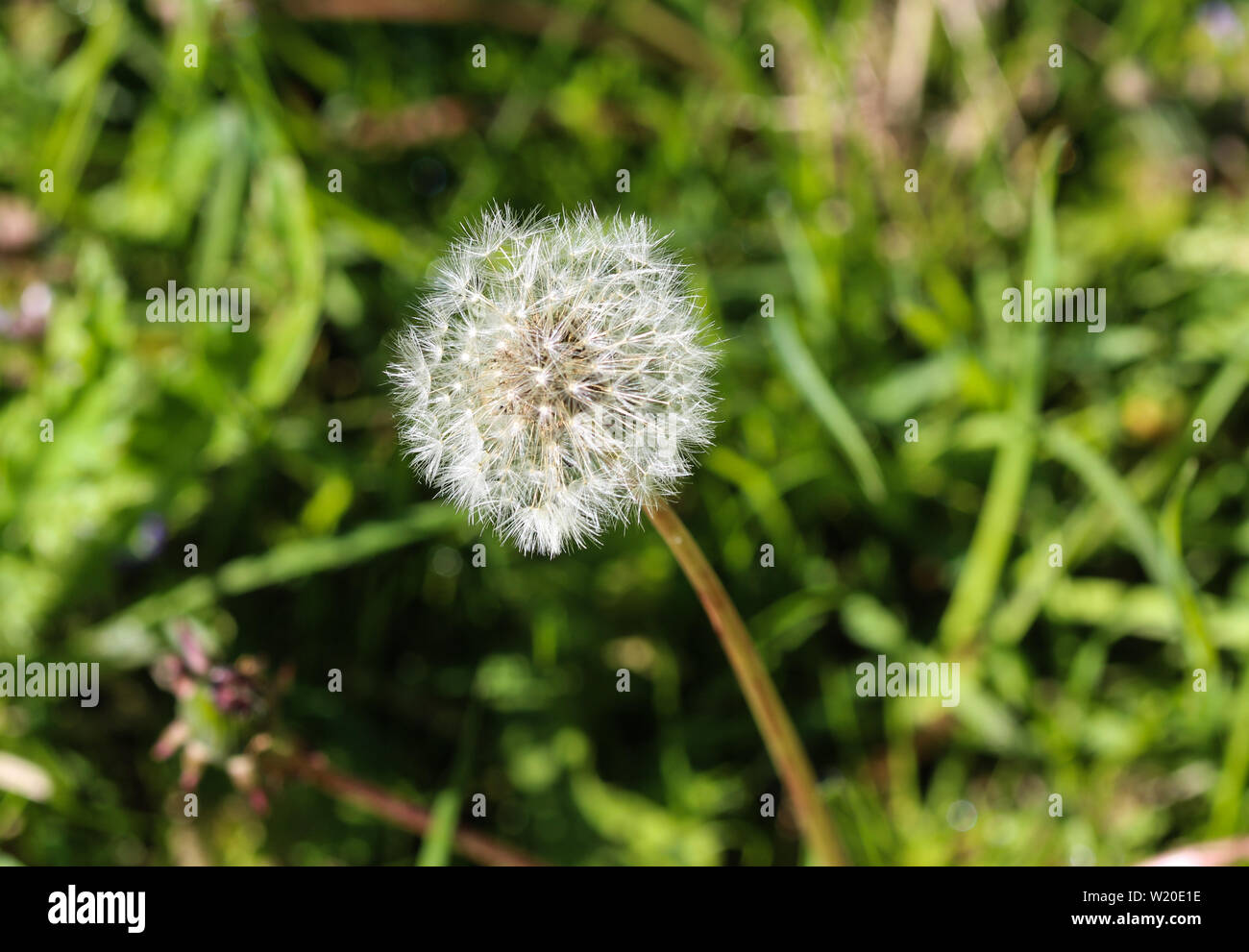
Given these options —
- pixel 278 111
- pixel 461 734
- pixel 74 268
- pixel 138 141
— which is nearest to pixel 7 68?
pixel 138 141

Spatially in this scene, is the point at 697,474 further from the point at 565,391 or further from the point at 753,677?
the point at 565,391

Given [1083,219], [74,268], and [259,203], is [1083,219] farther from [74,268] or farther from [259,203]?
[74,268]

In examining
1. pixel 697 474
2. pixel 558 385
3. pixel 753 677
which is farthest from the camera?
pixel 697 474

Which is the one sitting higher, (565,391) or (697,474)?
(697,474)

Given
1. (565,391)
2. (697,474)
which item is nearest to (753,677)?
(565,391)

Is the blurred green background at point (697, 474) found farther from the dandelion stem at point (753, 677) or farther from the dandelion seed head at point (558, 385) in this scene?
the dandelion seed head at point (558, 385)

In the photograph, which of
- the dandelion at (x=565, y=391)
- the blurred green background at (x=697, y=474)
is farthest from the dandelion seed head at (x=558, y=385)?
the blurred green background at (x=697, y=474)

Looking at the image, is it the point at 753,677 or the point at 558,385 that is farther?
the point at 753,677
